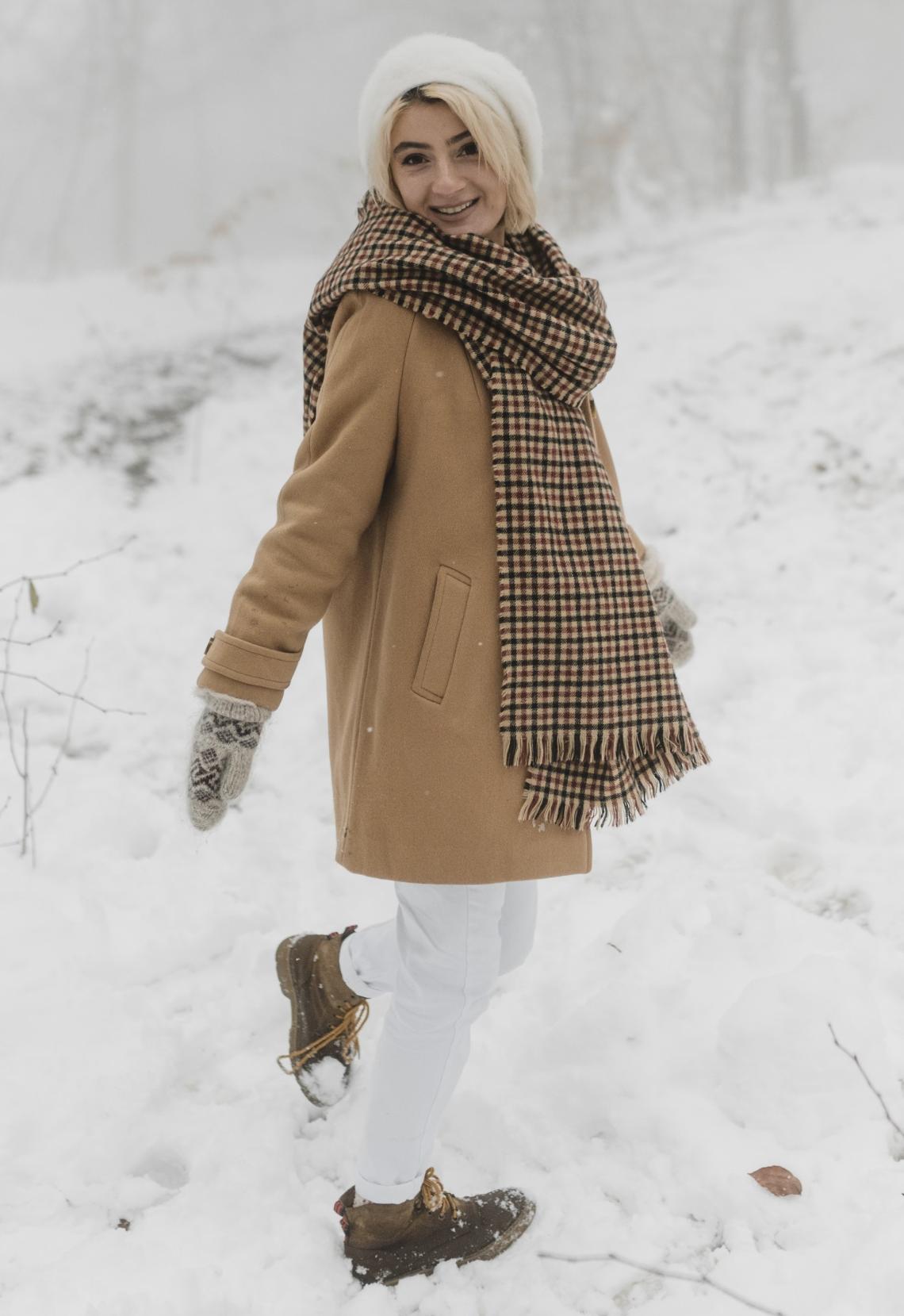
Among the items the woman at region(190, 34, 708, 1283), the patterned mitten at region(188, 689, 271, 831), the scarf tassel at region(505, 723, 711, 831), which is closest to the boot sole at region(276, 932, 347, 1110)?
the woman at region(190, 34, 708, 1283)

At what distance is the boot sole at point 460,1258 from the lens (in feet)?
5.62

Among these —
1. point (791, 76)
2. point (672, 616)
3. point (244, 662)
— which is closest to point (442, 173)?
point (244, 662)

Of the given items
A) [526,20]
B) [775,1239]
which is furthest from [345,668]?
[526,20]

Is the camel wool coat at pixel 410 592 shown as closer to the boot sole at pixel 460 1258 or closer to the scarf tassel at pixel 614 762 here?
the scarf tassel at pixel 614 762

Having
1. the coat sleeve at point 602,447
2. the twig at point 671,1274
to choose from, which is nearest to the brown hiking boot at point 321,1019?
the twig at point 671,1274

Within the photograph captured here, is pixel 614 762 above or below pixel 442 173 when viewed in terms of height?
below

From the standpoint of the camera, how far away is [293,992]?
213cm

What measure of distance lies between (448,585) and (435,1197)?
47.1 inches

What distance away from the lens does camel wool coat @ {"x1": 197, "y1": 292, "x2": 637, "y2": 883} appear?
1.47 meters

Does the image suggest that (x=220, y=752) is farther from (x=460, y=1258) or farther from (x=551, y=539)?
(x=460, y=1258)

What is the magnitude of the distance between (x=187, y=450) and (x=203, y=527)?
91 centimetres

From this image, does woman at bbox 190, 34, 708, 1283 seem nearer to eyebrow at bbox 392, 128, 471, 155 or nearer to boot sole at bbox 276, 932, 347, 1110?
eyebrow at bbox 392, 128, 471, 155

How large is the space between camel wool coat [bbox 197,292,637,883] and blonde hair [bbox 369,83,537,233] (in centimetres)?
32

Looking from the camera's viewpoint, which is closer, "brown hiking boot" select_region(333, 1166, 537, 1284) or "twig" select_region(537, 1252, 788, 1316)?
"twig" select_region(537, 1252, 788, 1316)
